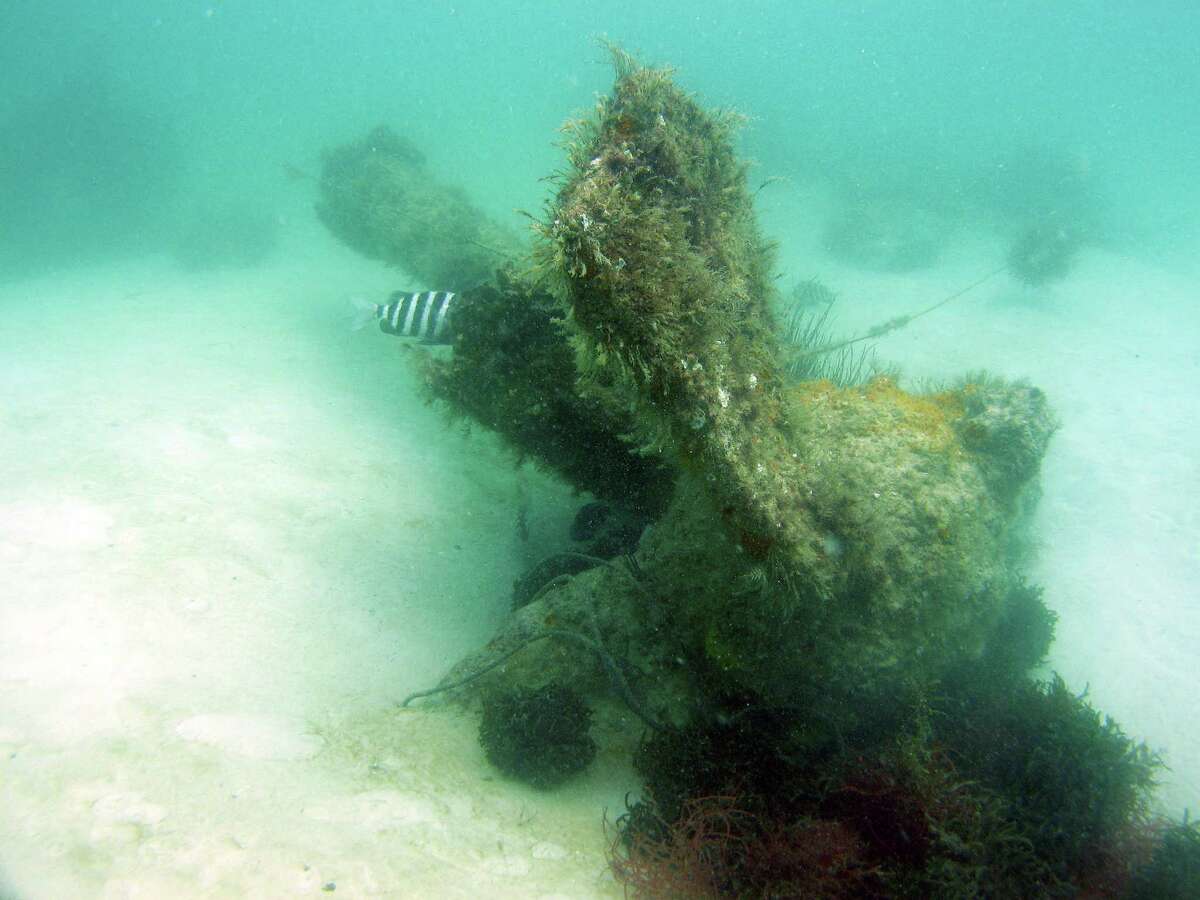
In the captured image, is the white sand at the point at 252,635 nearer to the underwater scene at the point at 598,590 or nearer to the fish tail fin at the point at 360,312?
the underwater scene at the point at 598,590

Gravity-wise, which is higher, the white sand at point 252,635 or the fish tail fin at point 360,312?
the fish tail fin at point 360,312

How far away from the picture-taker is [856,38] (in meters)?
78.8

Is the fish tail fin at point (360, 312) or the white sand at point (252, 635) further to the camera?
the fish tail fin at point (360, 312)

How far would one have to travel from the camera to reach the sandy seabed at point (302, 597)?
269 centimetres

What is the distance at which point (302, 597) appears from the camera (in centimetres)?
536

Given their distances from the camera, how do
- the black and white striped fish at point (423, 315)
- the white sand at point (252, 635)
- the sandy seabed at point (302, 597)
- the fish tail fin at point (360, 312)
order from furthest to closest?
the fish tail fin at point (360, 312) < the black and white striped fish at point (423, 315) < the sandy seabed at point (302, 597) < the white sand at point (252, 635)

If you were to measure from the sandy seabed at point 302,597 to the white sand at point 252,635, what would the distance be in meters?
0.02

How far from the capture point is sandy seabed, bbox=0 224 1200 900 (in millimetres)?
2691

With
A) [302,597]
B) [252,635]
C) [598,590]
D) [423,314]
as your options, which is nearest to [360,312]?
[423,314]

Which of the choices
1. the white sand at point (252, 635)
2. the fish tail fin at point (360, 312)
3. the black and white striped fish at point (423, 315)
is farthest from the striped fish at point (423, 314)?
the white sand at point (252, 635)

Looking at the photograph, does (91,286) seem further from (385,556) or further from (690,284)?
(690,284)

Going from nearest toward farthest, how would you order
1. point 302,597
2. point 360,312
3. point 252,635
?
point 252,635, point 302,597, point 360,312

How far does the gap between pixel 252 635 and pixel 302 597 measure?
2.19 feet

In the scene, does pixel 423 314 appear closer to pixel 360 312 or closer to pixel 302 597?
pixel 360 312
